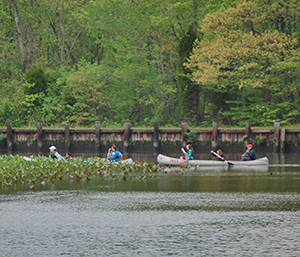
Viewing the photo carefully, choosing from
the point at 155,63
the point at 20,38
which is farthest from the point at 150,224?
the point at 20,38

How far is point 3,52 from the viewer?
57312 millimetres

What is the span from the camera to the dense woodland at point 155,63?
151 ft

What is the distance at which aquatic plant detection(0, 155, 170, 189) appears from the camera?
23500 millimetres

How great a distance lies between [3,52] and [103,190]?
1571 inches

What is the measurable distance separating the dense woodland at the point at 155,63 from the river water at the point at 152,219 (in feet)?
78.3

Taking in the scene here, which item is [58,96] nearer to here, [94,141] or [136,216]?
[94,141]

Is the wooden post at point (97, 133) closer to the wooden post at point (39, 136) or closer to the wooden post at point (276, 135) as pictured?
the wooden post at point (39, 136)

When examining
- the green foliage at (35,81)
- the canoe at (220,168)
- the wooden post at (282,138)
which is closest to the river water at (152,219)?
the canoe at (220,168)

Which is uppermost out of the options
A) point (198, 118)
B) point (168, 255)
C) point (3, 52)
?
point (3, 52)

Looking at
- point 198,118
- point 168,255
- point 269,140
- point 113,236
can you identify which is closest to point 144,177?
point 113,236

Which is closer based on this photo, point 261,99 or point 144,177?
point 144,177

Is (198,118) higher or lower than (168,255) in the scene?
higher

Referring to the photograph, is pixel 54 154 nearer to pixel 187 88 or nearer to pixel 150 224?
pixel 150 224

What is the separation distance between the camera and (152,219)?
14.9m
